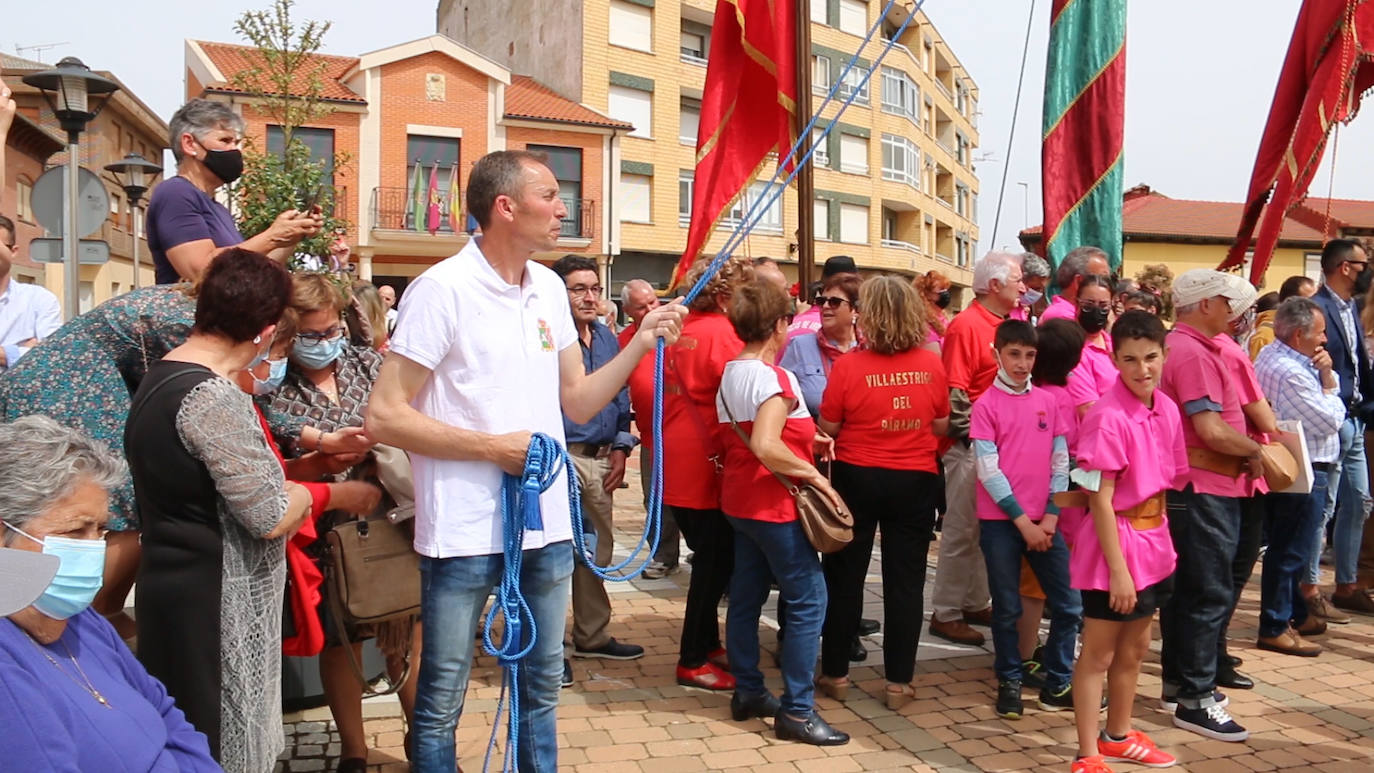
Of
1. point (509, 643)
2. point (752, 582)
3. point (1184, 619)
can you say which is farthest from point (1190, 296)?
point (509, 643)

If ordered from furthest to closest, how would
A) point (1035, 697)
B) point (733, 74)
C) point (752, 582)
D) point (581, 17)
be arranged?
point (581, 17)
point (733, 74)
point (1035, 697)
point (752, 582)

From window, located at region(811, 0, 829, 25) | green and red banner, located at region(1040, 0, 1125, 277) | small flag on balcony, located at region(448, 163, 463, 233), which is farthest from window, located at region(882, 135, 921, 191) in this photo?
green and red banner, located at region(1040, 0, 1125, 277)

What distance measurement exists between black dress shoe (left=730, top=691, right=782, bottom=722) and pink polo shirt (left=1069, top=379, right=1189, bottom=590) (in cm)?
142

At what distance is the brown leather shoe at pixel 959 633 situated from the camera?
571cm

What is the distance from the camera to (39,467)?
6.45ft

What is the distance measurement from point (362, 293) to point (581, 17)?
27.3 meters

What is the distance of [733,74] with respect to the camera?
6.21 m

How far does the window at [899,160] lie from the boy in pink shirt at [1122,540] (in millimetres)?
35494

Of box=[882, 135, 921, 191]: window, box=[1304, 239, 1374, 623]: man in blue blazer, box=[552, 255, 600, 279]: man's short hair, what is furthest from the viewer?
box=[882, 135, 921, 191]: window

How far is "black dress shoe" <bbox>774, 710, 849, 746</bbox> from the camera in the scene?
423 cm

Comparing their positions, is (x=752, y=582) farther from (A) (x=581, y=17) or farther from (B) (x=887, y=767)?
(A) (x=581, y=17)

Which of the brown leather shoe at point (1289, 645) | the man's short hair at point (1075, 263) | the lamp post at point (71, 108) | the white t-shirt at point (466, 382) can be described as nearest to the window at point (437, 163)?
the lamp post at point (71, 108)

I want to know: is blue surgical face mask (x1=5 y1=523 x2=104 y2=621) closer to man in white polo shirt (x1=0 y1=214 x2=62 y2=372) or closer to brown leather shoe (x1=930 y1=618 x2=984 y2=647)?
man in white polo shirt (x1=0 y1=214 x2=62 y2=372)

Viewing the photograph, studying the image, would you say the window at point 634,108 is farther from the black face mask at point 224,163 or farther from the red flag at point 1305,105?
the black face mask at point 224,163
